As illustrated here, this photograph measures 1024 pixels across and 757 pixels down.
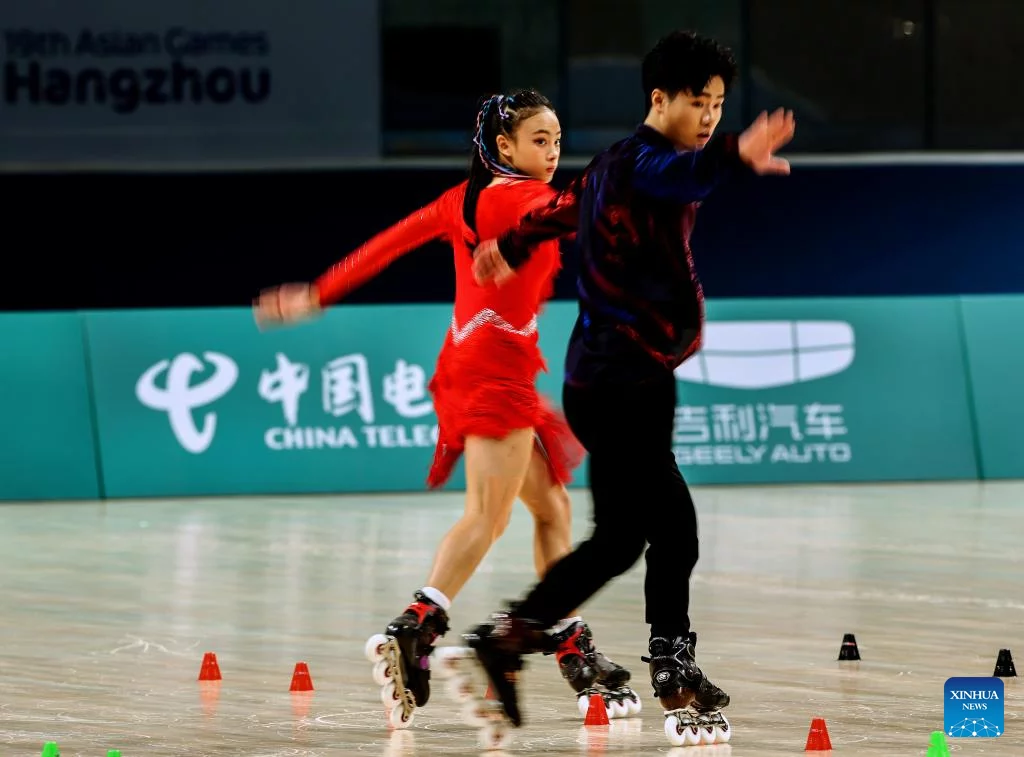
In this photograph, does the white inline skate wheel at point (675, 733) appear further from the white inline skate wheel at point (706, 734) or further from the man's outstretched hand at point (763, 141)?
the man's outstretched hand at point (763, 141)

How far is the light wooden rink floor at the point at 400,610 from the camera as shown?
225 inches

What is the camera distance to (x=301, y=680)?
21.0 ft

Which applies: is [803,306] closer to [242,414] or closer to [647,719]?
[242,414]

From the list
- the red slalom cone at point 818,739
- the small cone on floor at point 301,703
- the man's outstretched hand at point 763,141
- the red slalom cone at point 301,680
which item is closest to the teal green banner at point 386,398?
the red slalom cone at point 301,680

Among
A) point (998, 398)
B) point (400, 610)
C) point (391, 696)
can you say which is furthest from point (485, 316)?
point (998, 398)

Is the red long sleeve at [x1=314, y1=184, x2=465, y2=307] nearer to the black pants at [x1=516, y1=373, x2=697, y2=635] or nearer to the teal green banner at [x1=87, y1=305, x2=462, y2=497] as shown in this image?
the black pants at [x1=516, y1=373, x2=697, y2=635]

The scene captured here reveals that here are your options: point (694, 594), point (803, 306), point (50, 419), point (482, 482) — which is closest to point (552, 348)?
point (803, 306)

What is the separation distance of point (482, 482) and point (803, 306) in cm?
869

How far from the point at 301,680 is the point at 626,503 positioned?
159 centimetres

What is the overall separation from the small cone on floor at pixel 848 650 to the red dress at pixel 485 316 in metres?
1.30

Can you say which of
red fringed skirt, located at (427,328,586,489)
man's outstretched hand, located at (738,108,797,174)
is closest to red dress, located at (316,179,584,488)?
red fringed skirt, located at (427,328,586,489)

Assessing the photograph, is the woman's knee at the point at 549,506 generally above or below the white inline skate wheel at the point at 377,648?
above

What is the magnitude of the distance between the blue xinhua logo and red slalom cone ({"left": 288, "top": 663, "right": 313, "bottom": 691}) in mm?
2050

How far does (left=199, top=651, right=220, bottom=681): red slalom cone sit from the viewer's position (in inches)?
260
